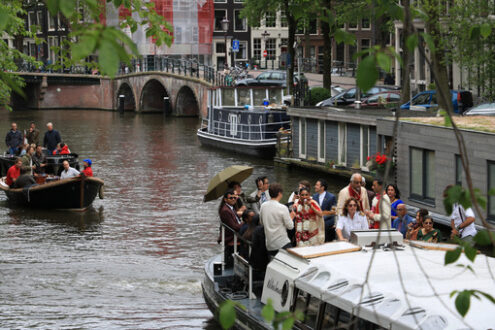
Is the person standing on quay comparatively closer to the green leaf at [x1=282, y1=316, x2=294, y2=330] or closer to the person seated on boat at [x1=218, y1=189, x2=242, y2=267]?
the person seated on boat at [x1=218, y1=189, x2=242, y2=267]

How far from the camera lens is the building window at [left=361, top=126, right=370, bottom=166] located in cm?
2553

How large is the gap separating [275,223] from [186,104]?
4610 cm

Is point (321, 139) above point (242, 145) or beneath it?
above

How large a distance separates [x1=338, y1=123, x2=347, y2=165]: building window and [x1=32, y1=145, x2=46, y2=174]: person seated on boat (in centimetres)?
Answer: 835

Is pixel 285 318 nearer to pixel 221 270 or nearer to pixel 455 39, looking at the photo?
pixel 221 270

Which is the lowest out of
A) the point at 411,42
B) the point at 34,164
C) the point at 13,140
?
the point at 34,164

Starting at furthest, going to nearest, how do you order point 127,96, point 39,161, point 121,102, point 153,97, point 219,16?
point 219,16
point 127,96
point 121,102
point 153,97
point 39,161

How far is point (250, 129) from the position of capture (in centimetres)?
3297

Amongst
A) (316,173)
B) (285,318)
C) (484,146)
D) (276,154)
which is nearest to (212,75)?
(276,154)

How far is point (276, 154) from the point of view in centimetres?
3109

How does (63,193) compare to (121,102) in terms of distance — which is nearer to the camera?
(63,193)

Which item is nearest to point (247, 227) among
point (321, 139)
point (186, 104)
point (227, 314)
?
point (227, 314)

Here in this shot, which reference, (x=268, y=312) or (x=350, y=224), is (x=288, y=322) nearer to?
(x=268, y=312)

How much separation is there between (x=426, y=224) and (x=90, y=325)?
4940mm
